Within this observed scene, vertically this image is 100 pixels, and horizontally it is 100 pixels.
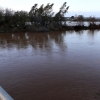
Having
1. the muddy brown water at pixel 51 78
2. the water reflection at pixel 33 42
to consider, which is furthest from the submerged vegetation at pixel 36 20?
the muddy brown water at pixel 51 78

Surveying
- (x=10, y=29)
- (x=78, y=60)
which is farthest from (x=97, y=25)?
(x=78, y=60)

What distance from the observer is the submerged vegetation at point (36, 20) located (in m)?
23.8

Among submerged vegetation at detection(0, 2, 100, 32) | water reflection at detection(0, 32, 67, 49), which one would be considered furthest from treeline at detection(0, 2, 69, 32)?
water reflection at detection(0, 32, 67, 49)

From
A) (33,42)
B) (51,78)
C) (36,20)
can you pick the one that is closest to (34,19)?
(36,20)

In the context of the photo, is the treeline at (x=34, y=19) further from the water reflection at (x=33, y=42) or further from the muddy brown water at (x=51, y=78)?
the muddy brown water at (x=51, y=78)

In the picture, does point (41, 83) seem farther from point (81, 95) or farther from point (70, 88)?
point (81, 95)

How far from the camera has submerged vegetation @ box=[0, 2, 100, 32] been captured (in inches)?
939

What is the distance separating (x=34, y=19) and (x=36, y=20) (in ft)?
1.26

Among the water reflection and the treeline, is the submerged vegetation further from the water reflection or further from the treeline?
the water reflection

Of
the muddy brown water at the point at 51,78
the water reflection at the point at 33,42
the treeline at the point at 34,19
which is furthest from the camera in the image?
the treeline at the point at 34,19

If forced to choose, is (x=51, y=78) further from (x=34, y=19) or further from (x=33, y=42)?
(x=34, y=19)

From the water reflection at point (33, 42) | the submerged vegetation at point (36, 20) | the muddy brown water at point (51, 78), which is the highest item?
the submerged vegetation at point (36, 20)

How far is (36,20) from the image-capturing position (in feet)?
85.3

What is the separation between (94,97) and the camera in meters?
4.34
